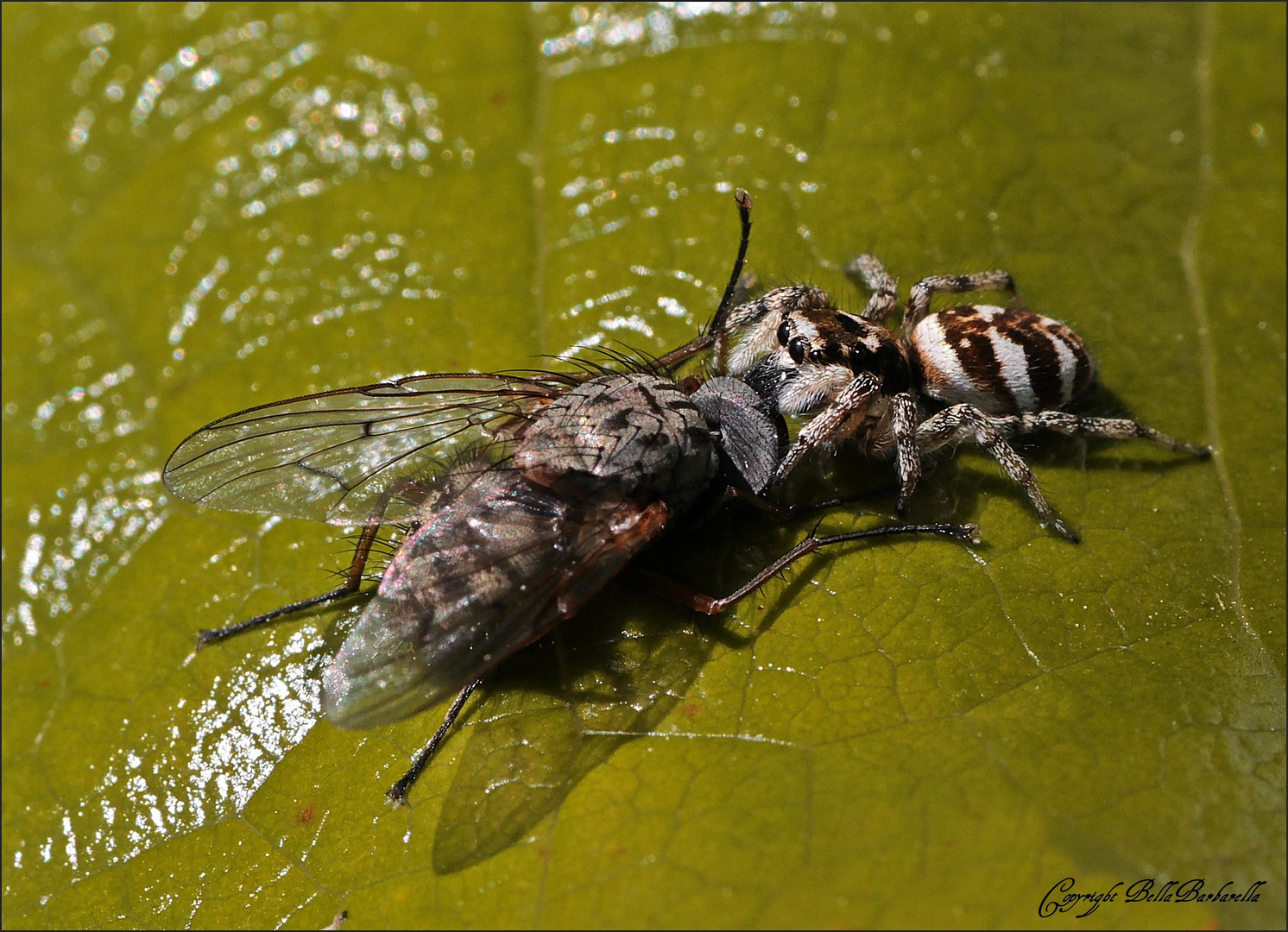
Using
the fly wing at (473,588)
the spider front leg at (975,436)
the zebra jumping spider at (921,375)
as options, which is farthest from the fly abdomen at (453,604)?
the spider front leg at (975,436)

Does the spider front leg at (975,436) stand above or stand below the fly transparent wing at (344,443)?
below

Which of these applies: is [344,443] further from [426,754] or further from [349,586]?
[426,754]

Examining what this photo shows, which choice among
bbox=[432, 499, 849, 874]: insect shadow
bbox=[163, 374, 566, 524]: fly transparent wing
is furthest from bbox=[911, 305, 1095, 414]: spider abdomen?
bbox=[163, 374, 566, 524]: fly transparent wing

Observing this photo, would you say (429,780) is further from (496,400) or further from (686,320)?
(686,320)

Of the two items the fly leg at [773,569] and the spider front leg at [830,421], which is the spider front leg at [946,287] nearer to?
the spider front leg at [830,421]

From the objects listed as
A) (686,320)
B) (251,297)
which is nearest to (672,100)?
(686,320)

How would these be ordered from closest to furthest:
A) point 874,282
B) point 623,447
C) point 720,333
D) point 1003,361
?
point 623,447 → point 1003,361 → point 720,333 → point 874,282

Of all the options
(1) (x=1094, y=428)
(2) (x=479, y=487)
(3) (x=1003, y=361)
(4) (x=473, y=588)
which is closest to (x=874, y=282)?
(3) (x=1003, y=361)
